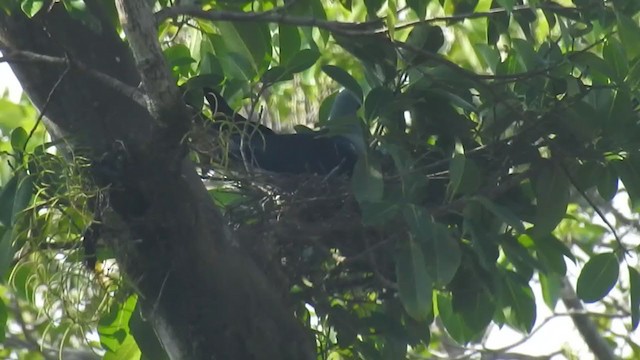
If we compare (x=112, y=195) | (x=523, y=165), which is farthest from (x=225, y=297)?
(x=523, y=165)

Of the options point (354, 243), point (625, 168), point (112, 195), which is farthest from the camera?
point (354, 243)

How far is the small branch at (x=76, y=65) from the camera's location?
6.57 ft

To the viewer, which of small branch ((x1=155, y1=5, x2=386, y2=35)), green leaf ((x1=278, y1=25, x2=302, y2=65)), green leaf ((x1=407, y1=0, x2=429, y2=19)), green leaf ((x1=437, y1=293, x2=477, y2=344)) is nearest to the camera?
small branch ((x1=155, y1=5, x2=386, y2=35))

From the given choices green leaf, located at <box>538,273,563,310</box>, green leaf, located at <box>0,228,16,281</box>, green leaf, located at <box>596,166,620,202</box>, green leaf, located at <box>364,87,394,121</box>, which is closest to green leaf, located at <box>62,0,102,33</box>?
green leaf, located at <box>0,228,16,281</box>

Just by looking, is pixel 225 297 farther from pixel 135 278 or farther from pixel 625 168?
pixel 625 168

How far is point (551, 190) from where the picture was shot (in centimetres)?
230

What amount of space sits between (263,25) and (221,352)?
0.65 meters

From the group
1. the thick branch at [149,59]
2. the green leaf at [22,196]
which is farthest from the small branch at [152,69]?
the green leaf at [22,196]

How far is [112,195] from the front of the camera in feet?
6.87

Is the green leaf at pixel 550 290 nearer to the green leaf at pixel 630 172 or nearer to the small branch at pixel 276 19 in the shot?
the green leaf at pixel 630 172

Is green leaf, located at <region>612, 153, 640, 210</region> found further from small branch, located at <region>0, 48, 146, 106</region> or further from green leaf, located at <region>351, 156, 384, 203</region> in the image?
small branch, located at <region>0, 48, 146, 106</region>

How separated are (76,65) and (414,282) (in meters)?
0.65

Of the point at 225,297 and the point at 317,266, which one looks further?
the point at 317,266

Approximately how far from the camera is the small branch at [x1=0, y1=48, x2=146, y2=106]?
2.00 m
